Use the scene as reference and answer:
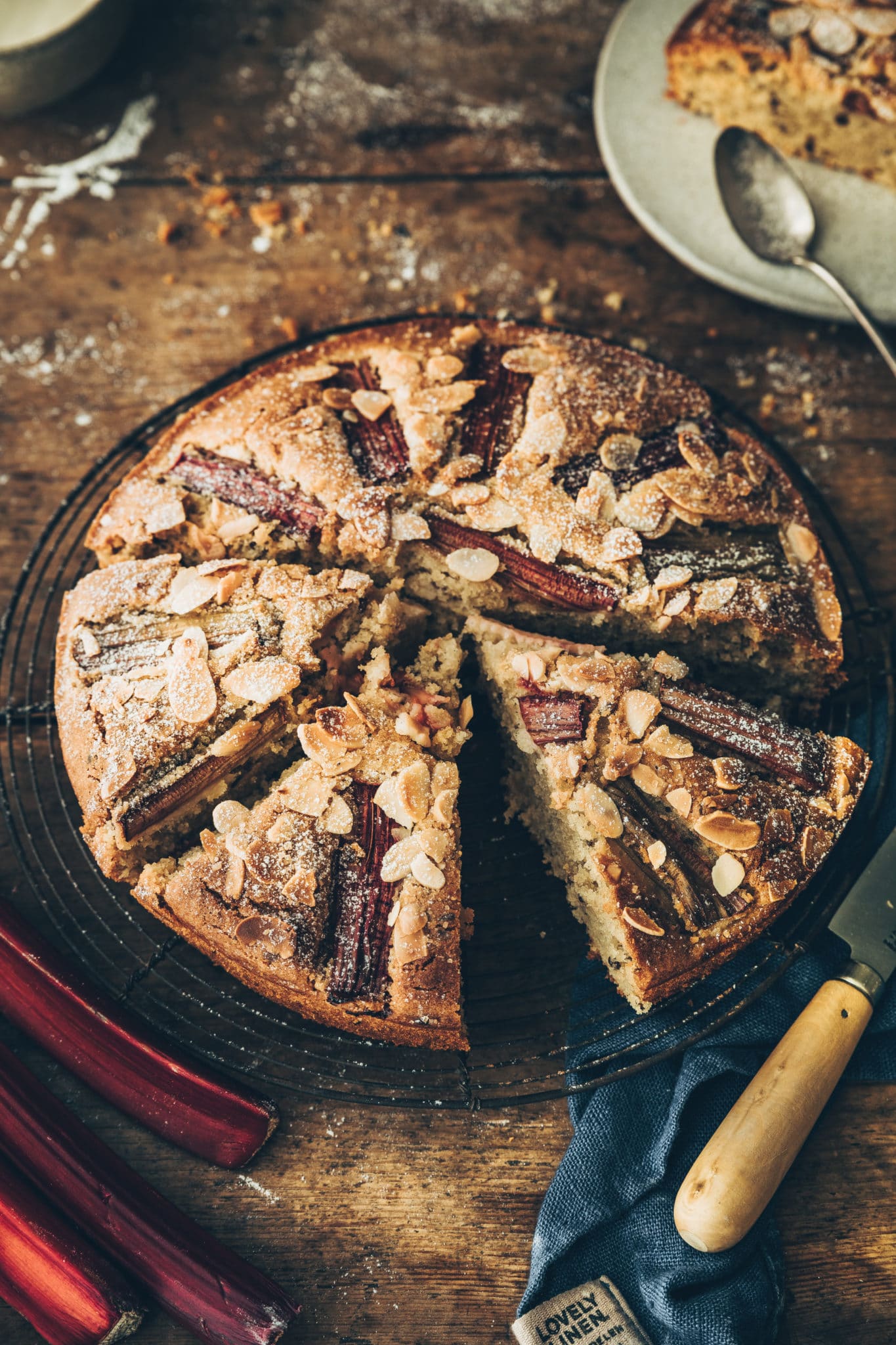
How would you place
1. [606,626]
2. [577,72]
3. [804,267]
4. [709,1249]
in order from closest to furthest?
[709,1249] → [606,626] → [804,267] → [577,72]

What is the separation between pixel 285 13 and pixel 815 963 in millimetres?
4380

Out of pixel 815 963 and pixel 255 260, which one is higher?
pixel 255 260

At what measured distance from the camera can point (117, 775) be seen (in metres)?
2.84

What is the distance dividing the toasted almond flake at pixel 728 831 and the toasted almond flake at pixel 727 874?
4 cm

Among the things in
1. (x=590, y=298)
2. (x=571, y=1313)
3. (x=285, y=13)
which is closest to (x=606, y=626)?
(x=590, y=298)

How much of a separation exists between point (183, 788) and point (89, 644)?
539 millimetres

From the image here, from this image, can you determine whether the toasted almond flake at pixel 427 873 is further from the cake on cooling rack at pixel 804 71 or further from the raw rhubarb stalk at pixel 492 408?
the cake on cooling rack at pixel 804 71

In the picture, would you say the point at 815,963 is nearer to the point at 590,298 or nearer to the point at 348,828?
the point at 348,828

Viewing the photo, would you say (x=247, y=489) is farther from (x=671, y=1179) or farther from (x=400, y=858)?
(x=671, y=1179)

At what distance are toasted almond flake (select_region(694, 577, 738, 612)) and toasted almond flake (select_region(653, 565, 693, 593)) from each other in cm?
6

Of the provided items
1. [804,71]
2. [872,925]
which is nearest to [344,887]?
[872,925]

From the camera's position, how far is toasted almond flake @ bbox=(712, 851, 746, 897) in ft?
9.23

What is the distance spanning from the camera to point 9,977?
2.96 meters

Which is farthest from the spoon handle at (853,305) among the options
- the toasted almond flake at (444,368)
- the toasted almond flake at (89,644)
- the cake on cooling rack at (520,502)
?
the toasted almond flake at (89,644)
